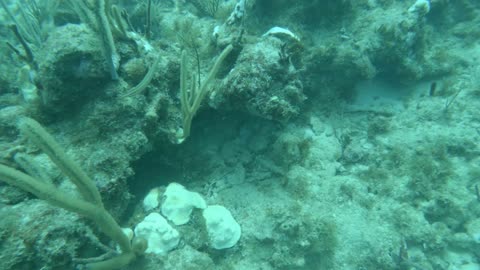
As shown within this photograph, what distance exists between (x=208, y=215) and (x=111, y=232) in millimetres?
1350

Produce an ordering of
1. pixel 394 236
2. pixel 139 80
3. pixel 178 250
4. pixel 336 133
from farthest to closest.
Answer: pixel 336 133
pixel 394 236
pixel 139 80
pixel 178 250

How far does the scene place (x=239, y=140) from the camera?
14.3 ft

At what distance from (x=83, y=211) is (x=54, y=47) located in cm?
178

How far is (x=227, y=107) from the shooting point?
3.70 metres

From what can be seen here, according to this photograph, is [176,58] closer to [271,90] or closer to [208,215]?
[271,90]

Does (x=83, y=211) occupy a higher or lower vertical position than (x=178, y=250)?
higher

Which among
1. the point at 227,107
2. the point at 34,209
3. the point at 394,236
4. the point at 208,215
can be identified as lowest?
the point at 394,236

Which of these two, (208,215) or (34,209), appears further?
(208,215)

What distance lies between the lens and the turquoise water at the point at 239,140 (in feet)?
8.45

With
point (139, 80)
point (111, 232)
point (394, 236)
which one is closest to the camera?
point (111, 232)

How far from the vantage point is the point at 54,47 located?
107 inches

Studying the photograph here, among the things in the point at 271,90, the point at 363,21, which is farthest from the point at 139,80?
the point at 363,21

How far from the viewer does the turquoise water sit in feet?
8.45

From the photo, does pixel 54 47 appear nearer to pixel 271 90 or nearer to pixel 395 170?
pixel 271 90
